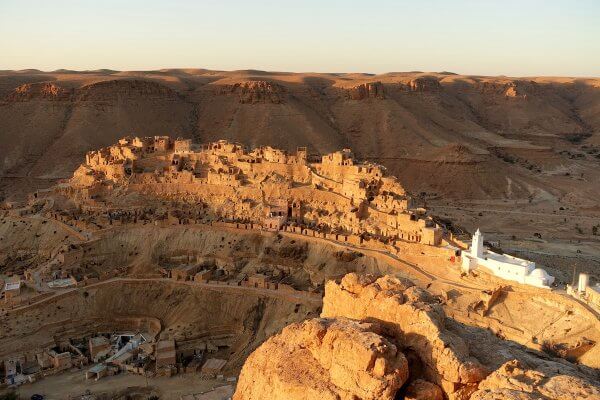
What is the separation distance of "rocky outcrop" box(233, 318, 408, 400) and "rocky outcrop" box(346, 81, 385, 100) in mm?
82311

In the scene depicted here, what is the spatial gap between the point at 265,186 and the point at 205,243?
6652 millimetres

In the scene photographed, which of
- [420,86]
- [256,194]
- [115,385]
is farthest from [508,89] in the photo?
[115,385]

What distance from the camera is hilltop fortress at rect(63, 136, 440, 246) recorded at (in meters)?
39.7

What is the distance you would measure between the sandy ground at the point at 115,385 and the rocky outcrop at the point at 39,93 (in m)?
63.0

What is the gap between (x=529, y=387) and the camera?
34.8 ft

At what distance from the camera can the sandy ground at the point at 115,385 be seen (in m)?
27.8

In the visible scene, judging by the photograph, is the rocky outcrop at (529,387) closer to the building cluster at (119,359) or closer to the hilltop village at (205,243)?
the hilltop village at (205,243)

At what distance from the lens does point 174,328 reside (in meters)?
34.1

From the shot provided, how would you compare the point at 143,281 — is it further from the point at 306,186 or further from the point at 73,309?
the point at 306,186

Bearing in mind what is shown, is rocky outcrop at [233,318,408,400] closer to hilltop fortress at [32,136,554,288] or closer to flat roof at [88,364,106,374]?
flat roof at [88,364,106,374]

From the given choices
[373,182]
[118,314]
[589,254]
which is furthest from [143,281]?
[589,254]

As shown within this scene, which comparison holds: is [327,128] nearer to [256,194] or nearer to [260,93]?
[260,93]

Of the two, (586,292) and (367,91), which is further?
(367,91)

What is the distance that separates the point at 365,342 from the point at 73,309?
2749cm
